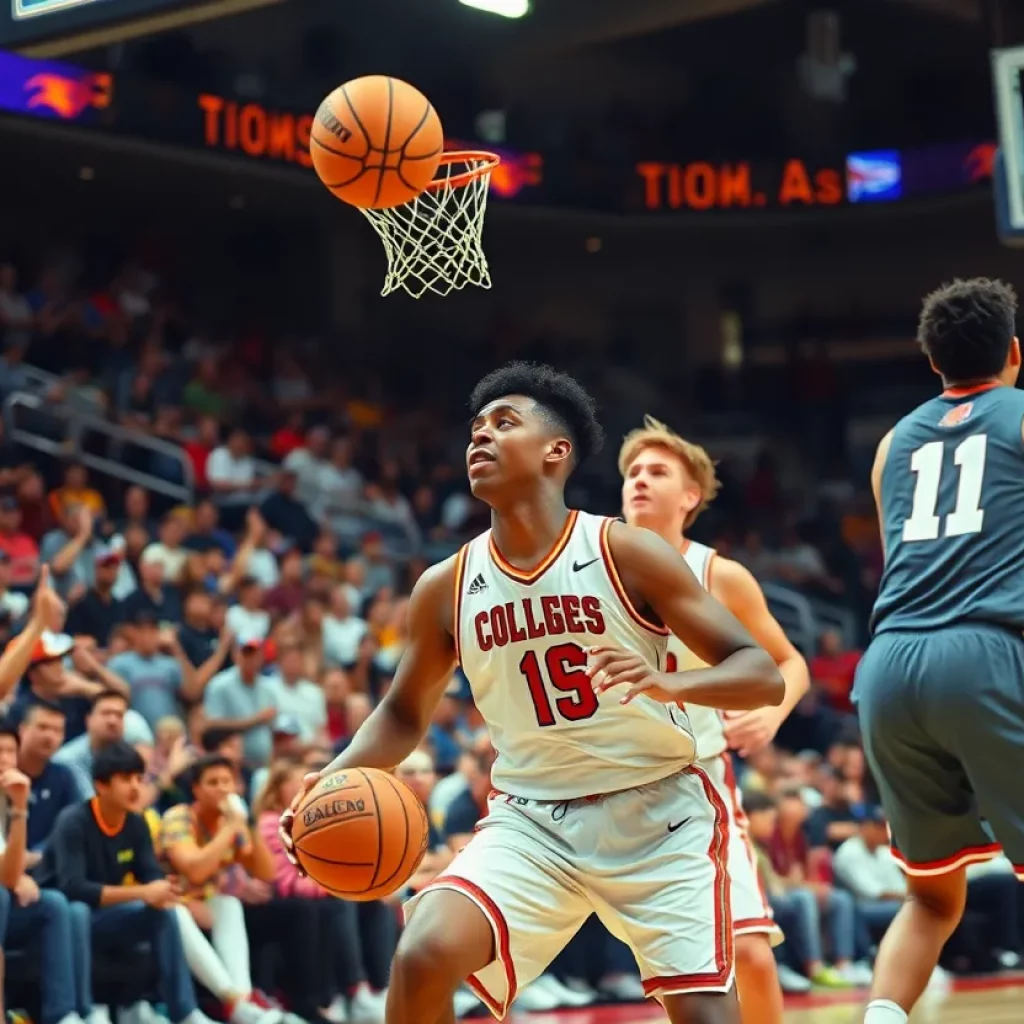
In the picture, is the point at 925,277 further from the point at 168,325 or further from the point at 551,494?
the point at 551,494

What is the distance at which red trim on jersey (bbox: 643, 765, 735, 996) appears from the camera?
380cm

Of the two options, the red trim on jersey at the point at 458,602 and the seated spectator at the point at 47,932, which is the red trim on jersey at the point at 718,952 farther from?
the seated spectator at the point at 47,932

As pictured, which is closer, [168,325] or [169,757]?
[169,757]

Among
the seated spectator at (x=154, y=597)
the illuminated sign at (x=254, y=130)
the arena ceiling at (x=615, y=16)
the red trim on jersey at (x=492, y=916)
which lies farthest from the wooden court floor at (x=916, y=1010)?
the arena ceiling at (x=615, y=16)

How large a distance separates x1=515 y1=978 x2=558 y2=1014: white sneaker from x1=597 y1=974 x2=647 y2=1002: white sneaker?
357 mm

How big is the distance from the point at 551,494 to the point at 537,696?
1.73ft

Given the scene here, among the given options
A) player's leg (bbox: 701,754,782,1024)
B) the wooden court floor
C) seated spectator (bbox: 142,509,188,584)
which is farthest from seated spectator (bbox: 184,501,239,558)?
player's leg (bbox: 701,754,782,1024)

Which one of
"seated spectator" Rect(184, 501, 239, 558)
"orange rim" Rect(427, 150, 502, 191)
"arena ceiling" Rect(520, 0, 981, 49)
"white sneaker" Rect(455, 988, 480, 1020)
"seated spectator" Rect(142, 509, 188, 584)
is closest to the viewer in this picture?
"orange rim" Rect(427, 150, 502, 191)

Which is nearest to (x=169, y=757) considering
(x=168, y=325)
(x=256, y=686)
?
(x=256, y=686)

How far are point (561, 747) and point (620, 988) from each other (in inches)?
207

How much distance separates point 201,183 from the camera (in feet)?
54.2

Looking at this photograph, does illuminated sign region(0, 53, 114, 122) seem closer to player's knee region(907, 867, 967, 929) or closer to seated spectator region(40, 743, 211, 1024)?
seated spectator region(40, 743, 211, 1024)

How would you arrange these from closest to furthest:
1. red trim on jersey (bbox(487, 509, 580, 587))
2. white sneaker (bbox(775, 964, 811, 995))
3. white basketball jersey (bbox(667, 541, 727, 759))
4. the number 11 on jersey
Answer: red trim on jersey (bbox(487, 509, 580, 587))
the number 11 on jersey
white basketball jersey (bbox(667, 541, 727, 759))
white sneaker (bbox(775, 964, 811, 995))

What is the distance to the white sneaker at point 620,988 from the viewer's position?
888 cm
